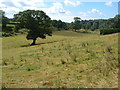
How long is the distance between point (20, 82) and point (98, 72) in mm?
3683

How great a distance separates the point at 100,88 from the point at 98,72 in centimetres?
173

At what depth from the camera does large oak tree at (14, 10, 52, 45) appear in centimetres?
3366

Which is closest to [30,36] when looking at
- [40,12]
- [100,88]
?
[40,12]

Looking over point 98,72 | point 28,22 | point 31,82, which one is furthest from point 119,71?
point 28,22

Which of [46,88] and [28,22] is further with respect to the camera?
[28,22]

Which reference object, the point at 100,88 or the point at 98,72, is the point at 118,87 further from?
the point at 98,72

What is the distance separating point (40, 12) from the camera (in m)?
33.9

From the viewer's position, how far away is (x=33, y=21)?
3391 centimetres

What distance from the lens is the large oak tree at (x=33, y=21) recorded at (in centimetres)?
3366

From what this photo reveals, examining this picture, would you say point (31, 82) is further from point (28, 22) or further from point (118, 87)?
point (28, 22)

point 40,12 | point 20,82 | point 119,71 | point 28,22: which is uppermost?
point 40,12

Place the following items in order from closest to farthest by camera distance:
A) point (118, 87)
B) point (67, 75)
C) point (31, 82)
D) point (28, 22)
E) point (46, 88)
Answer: point (118, 87), point (46, 88), point (31, 82), point (67, 75), point (28, 22)

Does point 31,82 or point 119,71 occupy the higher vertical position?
point 119,71

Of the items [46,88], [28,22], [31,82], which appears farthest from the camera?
[28,22]
